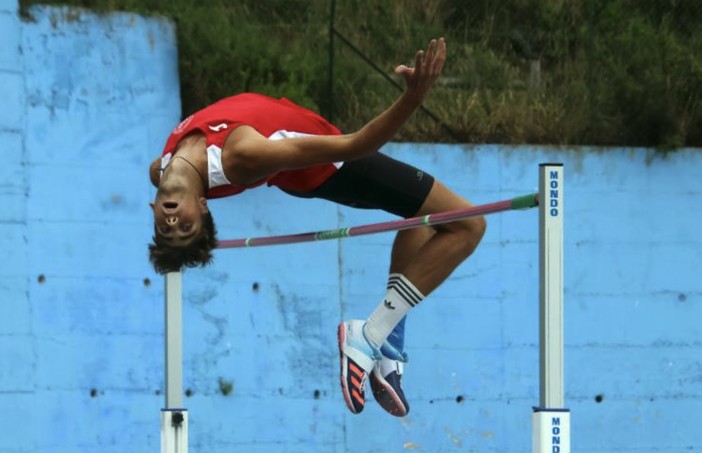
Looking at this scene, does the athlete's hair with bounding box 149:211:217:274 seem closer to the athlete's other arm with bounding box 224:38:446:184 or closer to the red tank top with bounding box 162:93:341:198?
the red tank top with bounding box 162:93:341:198

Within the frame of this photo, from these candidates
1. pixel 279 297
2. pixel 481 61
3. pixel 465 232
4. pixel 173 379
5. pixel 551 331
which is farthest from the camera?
pixel 481 61

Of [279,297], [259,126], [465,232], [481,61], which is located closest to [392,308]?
[465,232]

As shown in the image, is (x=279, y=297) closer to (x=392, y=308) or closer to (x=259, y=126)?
(x=392, y=308)

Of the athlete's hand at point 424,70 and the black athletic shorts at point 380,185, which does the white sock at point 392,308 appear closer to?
the black athletic shorts at point 380,185

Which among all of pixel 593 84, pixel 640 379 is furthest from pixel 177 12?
pixel 640 379

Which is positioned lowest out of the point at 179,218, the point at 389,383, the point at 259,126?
the point at 389,383

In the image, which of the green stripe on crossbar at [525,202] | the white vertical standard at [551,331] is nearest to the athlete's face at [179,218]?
the green stripe on crossbar at [525,202]

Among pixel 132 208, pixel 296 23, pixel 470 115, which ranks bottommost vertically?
pixel 132 208

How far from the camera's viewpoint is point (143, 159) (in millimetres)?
8844

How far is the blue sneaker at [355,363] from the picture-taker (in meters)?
6.49

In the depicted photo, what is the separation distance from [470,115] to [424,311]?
138 cm

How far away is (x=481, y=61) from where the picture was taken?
10523mm

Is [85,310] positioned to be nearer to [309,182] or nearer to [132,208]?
[132,208]

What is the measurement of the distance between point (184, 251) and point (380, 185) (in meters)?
0.83
